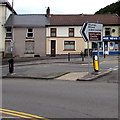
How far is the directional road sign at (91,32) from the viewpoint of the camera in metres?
13.8

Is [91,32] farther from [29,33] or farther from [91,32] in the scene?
[29,33]

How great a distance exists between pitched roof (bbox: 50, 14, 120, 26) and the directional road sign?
24709mm

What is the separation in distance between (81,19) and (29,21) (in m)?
9.25

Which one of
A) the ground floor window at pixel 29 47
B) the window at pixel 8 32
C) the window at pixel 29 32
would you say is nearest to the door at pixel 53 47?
the ground floor window at pixel 29 47

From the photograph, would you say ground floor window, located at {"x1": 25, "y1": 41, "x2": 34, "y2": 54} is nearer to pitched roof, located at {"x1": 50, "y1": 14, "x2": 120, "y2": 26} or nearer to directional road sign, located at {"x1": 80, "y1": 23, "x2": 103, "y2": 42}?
pitched roof, located at {"x1": 50, "y1": 14, "x2": 120, "y2": 26}

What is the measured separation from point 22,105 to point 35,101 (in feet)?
2.18

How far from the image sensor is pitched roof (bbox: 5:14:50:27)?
38.9 m

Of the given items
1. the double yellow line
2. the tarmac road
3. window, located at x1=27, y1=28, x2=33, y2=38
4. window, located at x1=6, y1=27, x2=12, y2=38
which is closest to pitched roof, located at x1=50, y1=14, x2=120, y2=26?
window, located at x1=27, y1=28, x2=33, y2=38

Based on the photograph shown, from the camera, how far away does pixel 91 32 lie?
13.9 m

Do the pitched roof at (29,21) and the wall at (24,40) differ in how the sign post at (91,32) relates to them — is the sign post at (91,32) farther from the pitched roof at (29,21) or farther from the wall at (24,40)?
the pitched roof at (29,21)

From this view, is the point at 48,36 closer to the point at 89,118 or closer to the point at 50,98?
the point at 50,98

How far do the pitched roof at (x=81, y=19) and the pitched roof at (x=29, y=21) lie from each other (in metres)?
1.57

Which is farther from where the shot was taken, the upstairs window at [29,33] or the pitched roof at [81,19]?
the upstairs window at [29,33]

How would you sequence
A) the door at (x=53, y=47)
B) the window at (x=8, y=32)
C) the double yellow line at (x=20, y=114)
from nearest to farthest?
the double yellow line at (x=20, y=114) < the door at (x=53, y=47) < the window at (x=8, y=32)
